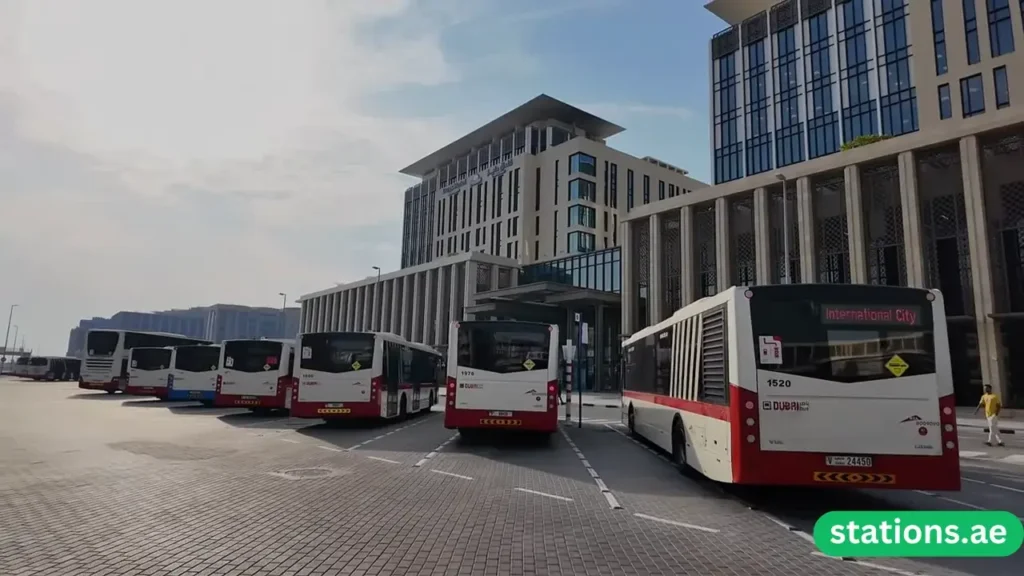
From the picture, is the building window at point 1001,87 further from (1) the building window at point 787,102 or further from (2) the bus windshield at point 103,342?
(2) the bus windshield at point 103,342

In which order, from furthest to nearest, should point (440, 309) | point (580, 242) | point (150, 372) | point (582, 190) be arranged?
point (440, 309) → point (582, 190) → point (580, 242) → point (150, 372)

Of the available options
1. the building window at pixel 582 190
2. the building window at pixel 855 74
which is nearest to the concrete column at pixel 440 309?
the building window at pixel 582 190

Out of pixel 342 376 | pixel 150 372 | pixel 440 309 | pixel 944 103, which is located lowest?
pixel 150 372

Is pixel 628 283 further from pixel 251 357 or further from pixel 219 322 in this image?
pixel 219 322

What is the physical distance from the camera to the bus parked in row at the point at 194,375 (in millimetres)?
28406

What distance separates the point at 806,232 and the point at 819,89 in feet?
109

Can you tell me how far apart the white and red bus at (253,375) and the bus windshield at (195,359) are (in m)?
6.64

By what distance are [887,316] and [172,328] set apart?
21056 cm

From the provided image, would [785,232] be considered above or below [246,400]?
above

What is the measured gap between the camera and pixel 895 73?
57156 millimetres

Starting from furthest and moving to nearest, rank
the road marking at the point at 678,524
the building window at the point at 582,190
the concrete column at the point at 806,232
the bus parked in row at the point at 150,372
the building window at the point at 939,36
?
1. the building window at the point at 582,190
2. the building window at the point at 939,36
3. the concrete column at the point at 806,232
4. the bus parked in row at the point at 150,372
5. the road marking at the point at 678,524

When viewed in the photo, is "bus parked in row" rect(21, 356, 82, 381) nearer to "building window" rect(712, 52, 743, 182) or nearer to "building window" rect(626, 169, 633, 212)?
"building window" rect(626, 169, 633, 212)

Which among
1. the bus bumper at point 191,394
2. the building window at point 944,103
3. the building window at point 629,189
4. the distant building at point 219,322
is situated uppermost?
the building window at point 629,189

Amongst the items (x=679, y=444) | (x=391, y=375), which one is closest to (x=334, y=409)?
(x=391, y=375)
